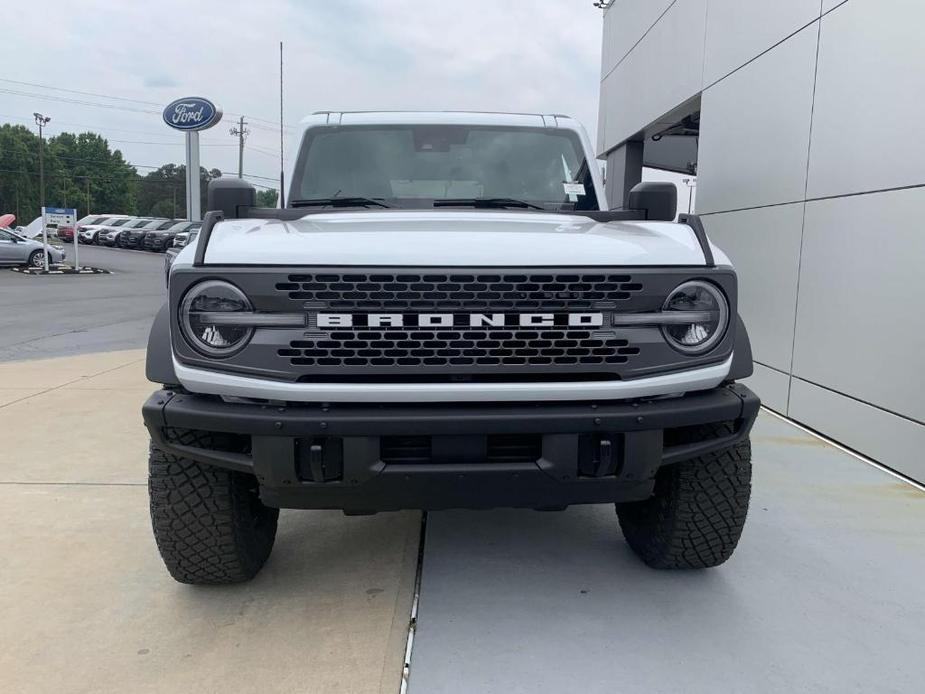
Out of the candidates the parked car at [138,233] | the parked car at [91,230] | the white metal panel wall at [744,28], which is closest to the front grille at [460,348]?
the white metal panel wall at [744,28]

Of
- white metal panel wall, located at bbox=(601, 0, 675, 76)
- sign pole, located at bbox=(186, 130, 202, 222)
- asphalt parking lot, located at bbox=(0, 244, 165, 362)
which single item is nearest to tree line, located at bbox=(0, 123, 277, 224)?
asphalt parking lot, located at bbox=(0, 244, 165, 362)

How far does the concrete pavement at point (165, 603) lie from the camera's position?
2.39 metres

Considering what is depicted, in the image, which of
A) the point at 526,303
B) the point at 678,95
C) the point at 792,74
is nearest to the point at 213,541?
the point at 526,303

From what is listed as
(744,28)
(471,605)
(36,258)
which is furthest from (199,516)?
(36,258)

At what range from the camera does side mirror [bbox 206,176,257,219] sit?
321 cm

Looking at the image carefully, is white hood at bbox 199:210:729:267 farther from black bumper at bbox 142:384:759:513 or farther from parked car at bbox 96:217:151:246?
parked car at bbox 96:217:151:246

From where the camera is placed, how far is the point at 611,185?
45.2ft

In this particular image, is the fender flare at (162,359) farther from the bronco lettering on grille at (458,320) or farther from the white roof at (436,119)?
the white roof at (436,119)

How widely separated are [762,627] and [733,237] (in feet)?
16.9

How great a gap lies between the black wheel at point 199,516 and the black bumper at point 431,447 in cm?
28

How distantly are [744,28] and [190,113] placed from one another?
54.9 ft

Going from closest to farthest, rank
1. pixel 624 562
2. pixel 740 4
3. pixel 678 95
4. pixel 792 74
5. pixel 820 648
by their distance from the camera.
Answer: pixel 820 648, pixel 624 562, pixel 792 74, pixel 740 4, pixel 678 95

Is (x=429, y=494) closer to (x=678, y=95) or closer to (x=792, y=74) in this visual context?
→ (x=792, y=74)

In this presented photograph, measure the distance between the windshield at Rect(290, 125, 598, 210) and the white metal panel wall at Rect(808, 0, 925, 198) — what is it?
211 centimetres
